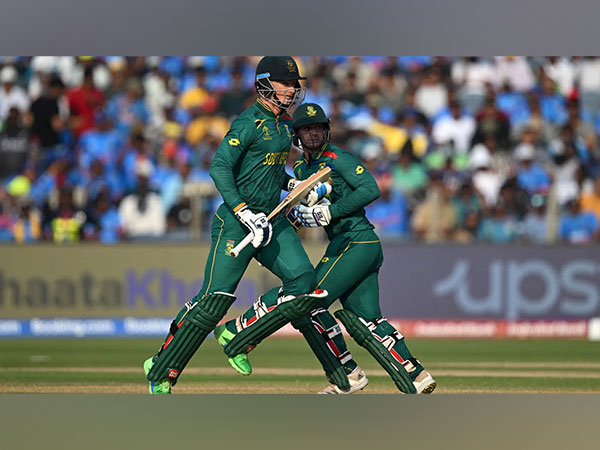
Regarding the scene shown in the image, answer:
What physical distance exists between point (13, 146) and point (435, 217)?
5955mm

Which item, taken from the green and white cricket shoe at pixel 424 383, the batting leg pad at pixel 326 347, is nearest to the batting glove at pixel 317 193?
the batting leg pad at pixel 326 347

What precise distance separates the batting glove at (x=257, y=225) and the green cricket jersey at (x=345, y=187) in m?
0.72

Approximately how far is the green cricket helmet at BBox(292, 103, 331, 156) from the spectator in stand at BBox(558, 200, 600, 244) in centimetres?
725

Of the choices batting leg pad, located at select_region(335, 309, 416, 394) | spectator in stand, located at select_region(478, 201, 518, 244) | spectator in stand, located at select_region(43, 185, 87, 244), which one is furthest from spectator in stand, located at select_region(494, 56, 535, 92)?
batting leg pad, located at select_region(335, 309, 416, 394)

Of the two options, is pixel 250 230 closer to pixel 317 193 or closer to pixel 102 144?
pixel 317 193

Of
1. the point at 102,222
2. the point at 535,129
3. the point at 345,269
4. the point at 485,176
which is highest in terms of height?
the point at 535,129

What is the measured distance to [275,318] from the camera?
21.6ft

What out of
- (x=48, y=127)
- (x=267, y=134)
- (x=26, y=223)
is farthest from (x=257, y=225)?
(x=48, y=127)

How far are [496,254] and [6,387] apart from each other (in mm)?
7051

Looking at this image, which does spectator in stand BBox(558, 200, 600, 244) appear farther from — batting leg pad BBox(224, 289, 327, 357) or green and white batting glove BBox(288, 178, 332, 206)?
batting leg pad BBox(224, 289, 327, 357)

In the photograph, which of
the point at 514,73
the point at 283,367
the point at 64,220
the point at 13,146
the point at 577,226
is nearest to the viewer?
the point at 283,367

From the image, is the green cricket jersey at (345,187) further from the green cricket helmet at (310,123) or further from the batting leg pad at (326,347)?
the batting leg pad at (326,347)

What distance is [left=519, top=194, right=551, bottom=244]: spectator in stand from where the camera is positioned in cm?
1335

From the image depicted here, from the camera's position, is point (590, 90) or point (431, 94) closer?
point (590, 90)
